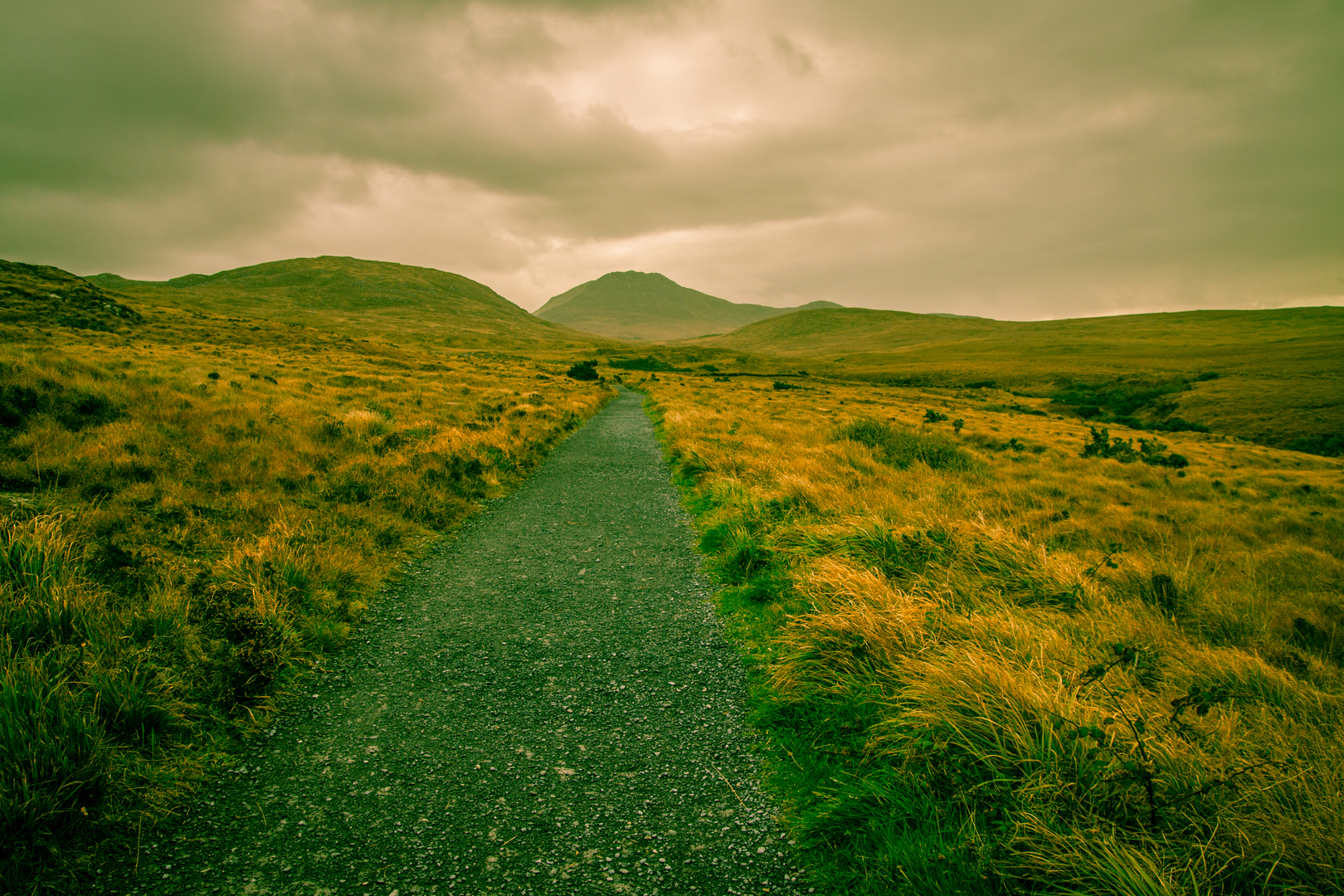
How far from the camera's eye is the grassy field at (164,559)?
3092 millimetres

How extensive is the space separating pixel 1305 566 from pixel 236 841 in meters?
14.6

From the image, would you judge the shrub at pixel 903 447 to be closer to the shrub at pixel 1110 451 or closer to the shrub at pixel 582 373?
the shrub at pixel 1110 451

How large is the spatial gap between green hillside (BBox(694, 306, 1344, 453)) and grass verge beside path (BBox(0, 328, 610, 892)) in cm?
5367

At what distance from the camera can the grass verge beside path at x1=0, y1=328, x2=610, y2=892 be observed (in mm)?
3084

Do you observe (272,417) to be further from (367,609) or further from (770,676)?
(770,676)

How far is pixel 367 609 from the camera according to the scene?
6023 mm

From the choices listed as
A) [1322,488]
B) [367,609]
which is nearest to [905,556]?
[367,609]

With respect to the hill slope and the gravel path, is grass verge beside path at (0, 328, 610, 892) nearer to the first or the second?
the gravel path

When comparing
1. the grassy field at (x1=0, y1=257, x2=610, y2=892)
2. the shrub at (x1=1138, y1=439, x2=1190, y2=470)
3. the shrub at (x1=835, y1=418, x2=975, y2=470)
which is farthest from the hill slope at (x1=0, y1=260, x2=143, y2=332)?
the shrub at (x1=1138, y1=439, x2=1190, y2=470)

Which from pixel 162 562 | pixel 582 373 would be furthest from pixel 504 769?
pixel 582 373

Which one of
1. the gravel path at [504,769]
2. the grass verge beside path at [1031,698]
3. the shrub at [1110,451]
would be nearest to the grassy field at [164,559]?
the gravel path at [504,769]

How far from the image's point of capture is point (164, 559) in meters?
5.68

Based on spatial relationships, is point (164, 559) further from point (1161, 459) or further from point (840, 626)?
point (1161, 459)

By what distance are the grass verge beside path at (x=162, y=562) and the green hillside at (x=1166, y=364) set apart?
53.7m
